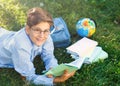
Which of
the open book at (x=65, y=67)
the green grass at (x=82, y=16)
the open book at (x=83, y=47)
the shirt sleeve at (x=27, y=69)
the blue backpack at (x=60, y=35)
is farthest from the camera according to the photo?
the blue backpack at (x=60, y=35)

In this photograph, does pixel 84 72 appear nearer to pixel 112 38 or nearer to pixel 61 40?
pixel 61 40

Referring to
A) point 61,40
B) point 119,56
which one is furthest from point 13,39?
point 119,56

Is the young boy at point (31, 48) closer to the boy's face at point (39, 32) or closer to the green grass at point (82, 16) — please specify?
the boy's face at point (39, 32)

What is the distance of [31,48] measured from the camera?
3.79 meters

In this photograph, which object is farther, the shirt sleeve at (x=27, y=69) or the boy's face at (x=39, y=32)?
the shirt sleeve at (x=27, y=69)

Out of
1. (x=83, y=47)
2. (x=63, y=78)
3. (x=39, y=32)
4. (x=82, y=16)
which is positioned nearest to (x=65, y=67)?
(x=63, y=78)

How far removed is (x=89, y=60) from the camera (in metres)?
4.13

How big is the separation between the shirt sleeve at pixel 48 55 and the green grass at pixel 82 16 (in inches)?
5.4

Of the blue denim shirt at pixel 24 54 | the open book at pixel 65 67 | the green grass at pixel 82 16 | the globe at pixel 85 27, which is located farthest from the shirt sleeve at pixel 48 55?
the globe at pixel 85 27

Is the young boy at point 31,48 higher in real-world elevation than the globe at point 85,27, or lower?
higher

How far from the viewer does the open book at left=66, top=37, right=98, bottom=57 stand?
4244mm

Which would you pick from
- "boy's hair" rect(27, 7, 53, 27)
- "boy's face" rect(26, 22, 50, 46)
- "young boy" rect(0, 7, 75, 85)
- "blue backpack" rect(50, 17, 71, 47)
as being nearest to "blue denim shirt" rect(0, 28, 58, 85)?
"young boy" rect(0, 7, 75, 85)

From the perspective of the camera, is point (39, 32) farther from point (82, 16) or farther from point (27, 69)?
point (82, 16)

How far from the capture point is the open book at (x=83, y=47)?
4244mm
